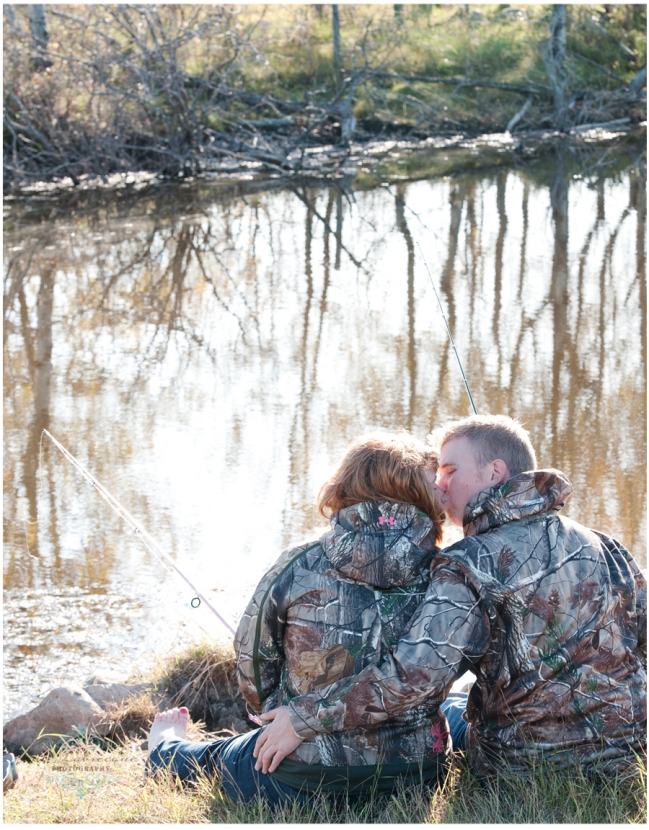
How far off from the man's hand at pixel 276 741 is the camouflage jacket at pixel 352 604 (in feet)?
0.11

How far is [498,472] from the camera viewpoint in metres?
1.95

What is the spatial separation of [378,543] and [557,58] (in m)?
15.8

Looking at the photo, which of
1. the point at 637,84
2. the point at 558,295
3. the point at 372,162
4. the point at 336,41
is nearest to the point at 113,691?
the point at 558,295

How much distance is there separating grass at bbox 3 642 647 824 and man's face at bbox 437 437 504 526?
0.55 metres

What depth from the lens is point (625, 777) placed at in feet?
6.46

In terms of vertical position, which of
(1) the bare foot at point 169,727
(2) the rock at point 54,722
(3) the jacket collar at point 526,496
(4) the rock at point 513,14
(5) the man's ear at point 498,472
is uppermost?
(4) the rock at point 513,14

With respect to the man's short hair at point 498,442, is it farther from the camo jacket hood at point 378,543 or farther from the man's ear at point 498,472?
the camo jacket hood at point 378,543

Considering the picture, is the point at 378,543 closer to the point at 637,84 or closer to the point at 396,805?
the point at 396,805

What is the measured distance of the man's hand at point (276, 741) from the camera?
1958 mm

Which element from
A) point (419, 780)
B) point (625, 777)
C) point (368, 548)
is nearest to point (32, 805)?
point (419, 780)

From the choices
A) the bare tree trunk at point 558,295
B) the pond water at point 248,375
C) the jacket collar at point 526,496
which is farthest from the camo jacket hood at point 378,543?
the bare tree trunk at point 558,295

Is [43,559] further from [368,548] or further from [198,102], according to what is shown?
[198,102]

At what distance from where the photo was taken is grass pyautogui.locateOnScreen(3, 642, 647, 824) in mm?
1937

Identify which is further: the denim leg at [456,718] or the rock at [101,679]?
the rock at [101,679]
